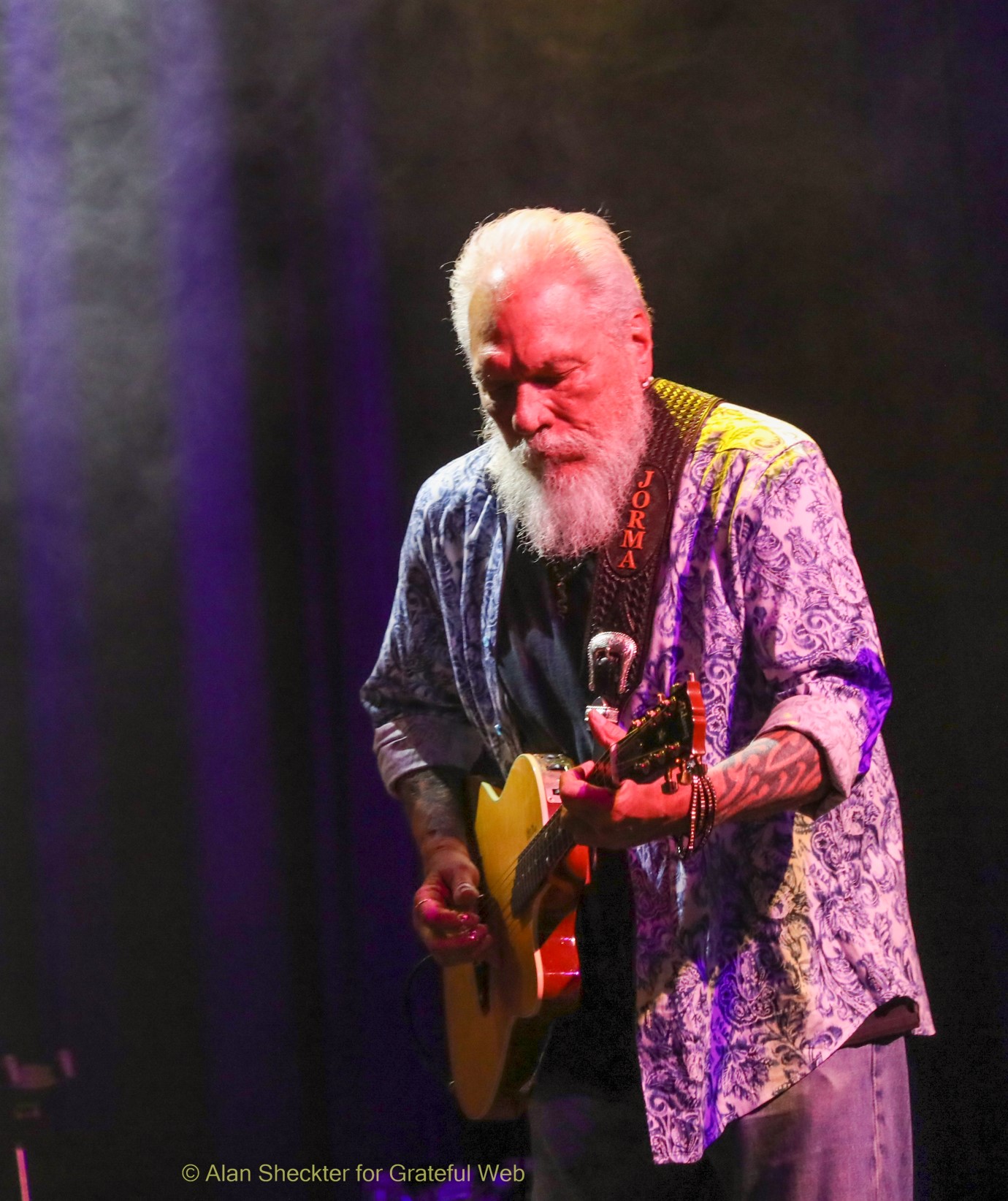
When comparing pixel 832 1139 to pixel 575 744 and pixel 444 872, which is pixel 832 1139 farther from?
pixel 444 872

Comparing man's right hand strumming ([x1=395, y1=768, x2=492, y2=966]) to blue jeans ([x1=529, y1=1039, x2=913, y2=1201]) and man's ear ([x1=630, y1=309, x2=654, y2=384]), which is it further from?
man's ear ([x1=630, y1=309, x2=654, y2=384])

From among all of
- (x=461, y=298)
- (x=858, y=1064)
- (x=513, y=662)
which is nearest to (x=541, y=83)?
(x=461, y=298)

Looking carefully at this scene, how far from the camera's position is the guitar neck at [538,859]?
163 centimetres

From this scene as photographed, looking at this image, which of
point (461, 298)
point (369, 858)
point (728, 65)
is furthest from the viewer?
point (369, 858)

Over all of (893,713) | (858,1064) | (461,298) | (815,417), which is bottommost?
(858,1064)

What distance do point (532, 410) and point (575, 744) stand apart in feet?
1.61

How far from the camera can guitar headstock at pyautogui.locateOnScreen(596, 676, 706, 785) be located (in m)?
1.25

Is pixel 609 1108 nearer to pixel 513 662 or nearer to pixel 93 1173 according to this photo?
pixel 513 662

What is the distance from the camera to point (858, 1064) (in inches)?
61.4

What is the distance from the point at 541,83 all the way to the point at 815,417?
0.93 meters

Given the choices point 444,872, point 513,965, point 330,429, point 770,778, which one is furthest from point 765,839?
point 330,429

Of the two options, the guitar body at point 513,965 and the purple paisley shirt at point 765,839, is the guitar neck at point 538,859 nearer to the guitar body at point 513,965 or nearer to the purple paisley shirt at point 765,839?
the guitar body at point 513,965

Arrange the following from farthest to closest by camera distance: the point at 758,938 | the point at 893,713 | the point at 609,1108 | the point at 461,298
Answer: the point at 893,713
the point at 461,298
the point at 609,1108
the point at 758,938

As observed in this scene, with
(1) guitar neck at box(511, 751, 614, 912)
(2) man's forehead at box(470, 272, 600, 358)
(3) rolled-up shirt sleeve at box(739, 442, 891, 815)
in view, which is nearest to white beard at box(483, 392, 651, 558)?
(2) man's forehead at box(470, 272, 600, 358)
